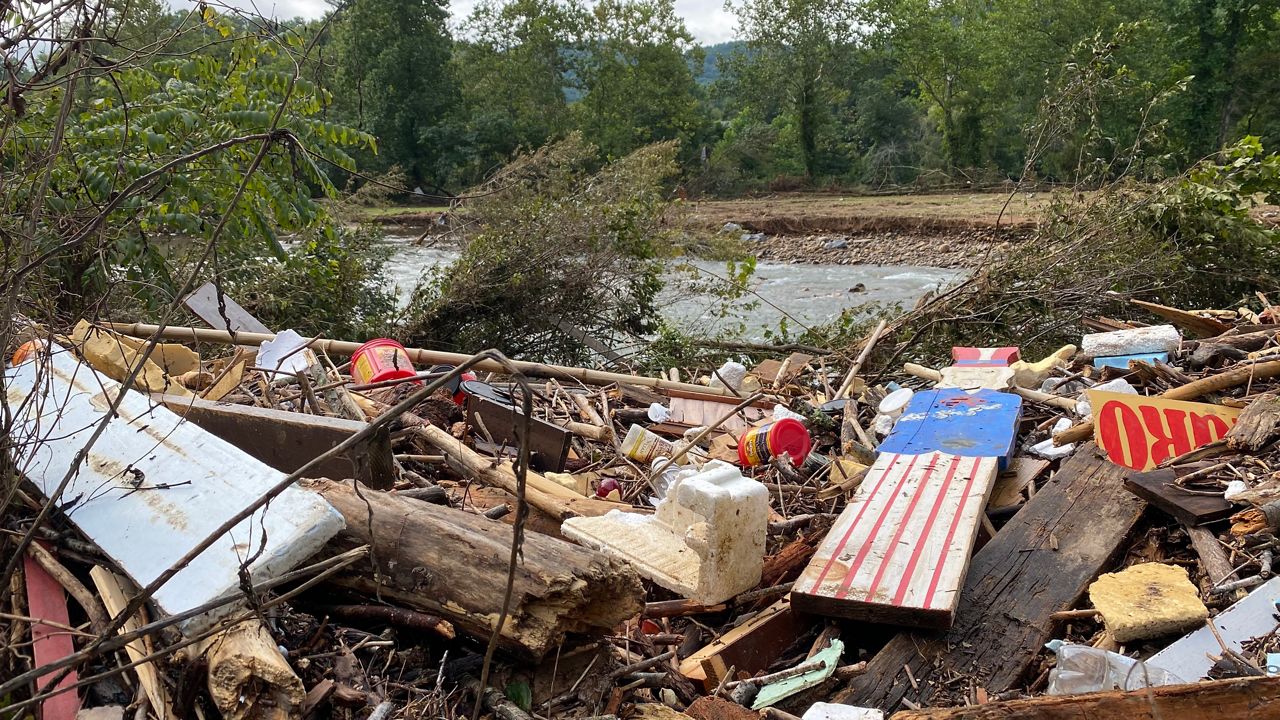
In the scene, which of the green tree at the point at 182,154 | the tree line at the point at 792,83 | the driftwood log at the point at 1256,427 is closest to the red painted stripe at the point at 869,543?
the driftwood log at the point at 1256,427

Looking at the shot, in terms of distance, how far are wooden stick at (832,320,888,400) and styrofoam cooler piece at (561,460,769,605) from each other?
106 inches

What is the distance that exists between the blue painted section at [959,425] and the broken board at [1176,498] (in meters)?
0.61

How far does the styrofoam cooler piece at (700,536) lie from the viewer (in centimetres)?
314

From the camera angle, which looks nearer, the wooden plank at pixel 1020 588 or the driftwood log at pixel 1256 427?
the wooden plank at pixel 1020 588

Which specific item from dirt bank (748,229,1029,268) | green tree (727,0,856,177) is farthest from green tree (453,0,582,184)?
dirt bank (748,229,1029,268)

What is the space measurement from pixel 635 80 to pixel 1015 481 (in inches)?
1601

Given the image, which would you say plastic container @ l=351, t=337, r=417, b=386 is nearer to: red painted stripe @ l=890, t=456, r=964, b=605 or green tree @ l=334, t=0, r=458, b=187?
red painted stripe @ l=890, t=456, r=964, b=605

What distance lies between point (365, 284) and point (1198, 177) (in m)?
8.53

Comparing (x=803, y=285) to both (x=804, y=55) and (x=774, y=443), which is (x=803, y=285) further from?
(x=804, y=55)

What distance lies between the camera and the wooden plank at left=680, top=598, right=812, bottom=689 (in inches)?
117

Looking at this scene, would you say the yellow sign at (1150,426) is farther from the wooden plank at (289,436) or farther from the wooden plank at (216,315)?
the wooden plank at (216,315)

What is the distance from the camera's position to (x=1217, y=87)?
2889cm

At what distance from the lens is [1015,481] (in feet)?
14.0

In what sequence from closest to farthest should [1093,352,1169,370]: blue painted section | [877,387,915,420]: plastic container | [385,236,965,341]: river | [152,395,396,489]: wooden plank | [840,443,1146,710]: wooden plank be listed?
1. [840,443,1146,710]: wooden plank
2. [152,395,396,489]: wooden plank
3. [877,387,915,420]: plastic container
4. [1093,352,1169,370]: blue painted section
5. [385,236,965,341]: river
